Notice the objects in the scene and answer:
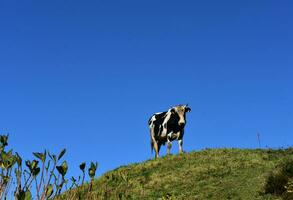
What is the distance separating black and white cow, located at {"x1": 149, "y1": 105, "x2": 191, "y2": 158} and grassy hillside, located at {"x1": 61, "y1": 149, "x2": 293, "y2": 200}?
3.87 meters

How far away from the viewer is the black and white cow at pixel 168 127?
3406 cm

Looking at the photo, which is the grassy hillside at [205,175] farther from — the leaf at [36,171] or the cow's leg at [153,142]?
Answer: the leaf at [36,171]

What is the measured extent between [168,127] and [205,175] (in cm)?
1048

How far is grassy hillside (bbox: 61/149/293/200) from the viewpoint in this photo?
20.5 meters

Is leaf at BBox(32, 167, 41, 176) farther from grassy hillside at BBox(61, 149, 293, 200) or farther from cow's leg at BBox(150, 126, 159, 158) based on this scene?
cow's leg at BBox(150, 126, 159, 158)

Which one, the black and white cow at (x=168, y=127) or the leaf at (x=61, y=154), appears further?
the black and white cow at (x=168, y=127)

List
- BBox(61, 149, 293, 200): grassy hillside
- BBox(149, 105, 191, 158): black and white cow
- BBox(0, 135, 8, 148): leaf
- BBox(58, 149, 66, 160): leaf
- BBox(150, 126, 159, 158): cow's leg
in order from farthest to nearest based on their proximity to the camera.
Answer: BBox(150, 126, 159, 158): cow's leg → BBox(149, 105, 191, 158): black and white cow → BBox(61, 149, 293, 200): grassy hillside → BBox(0, 135, 8, 148): leaf → BBox(58, 149, 66, 160): leaf

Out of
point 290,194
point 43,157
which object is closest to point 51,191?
point 43,157

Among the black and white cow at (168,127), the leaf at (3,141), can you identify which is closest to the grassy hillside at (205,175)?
the black and white cow at (168,127)

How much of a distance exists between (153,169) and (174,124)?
7244 millimetres

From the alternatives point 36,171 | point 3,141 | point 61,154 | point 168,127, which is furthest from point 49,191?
point 168,127

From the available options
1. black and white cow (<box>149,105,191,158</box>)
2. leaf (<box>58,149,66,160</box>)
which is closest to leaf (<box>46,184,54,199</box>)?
leaf (<box>58,149,66,160</box>)

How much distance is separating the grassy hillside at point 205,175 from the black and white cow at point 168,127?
3874mm

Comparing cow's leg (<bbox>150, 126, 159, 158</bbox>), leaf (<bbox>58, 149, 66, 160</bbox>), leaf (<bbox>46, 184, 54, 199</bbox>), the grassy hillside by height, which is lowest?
leaf (<bbox>46, 184, 54, 199</bbox>)
